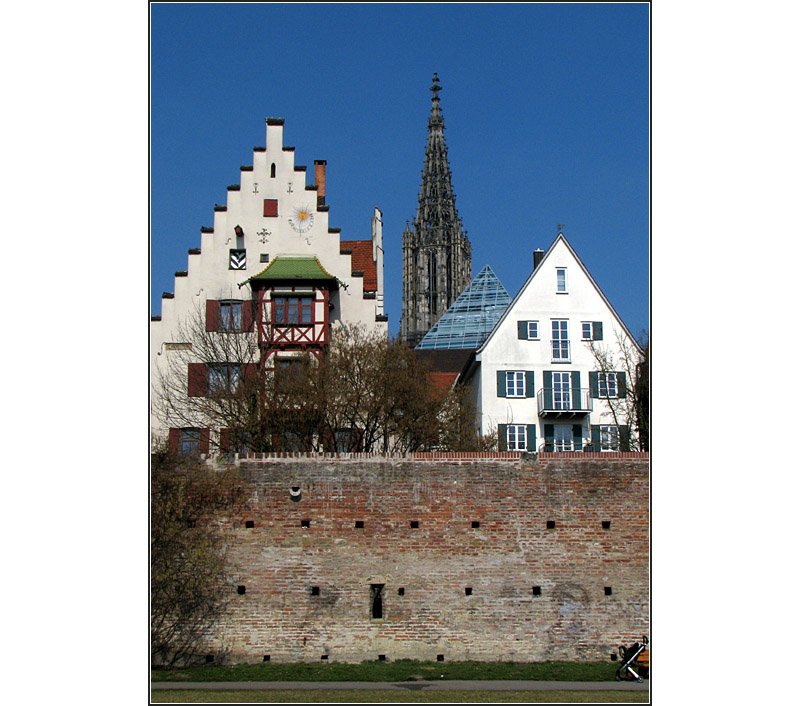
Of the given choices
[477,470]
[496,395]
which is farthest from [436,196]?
[477,470]

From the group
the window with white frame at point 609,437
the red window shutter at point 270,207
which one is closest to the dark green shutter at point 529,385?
the window with white frame at point 609,437

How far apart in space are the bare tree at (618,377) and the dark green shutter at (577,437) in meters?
0.98

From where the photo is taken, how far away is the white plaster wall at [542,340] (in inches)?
1479

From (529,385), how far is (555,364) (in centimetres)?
97

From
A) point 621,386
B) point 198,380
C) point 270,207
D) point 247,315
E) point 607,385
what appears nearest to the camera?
point 198,380

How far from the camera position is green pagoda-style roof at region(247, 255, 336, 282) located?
3522 centimetres

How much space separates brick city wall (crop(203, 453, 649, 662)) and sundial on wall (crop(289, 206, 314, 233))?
10608 mm

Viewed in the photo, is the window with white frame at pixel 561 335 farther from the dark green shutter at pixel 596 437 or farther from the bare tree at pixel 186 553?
the bare tree at pixel 186 553

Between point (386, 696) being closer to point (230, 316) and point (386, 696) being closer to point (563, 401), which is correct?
point (230, 316)

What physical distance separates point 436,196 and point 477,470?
95816 mm

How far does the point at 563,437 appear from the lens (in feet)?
125

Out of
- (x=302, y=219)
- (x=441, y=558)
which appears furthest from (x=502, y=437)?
(x=441, y=558)

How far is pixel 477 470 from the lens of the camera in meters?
27.3

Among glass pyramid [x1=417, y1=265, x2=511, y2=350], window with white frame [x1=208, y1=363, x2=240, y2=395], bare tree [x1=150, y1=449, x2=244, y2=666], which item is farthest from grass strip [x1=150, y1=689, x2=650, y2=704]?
glass pyramid [x1=417, y1=265, x2=511, y2=350]
